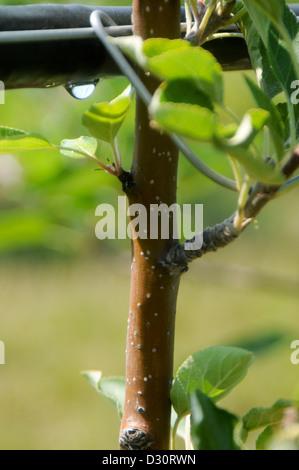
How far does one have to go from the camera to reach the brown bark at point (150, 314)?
0.30 meters

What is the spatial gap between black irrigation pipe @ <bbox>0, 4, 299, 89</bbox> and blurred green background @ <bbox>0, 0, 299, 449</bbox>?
352 millimetres

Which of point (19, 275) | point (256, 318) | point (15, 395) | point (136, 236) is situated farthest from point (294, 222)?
point (136, 236)

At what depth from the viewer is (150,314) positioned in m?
0.30

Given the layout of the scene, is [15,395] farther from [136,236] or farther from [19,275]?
[136,236]

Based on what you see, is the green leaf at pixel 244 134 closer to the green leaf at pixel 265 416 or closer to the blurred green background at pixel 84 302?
the green leaf at pixel 265 416

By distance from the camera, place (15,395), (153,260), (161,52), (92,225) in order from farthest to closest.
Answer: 1. (15,395)
2. (92,225)
3. (153,260)
4. (161,52)

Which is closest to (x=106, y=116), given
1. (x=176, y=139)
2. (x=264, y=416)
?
(x=176, y=139)

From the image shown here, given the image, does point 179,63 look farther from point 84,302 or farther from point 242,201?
point 84,302

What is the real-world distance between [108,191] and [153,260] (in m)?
0.46

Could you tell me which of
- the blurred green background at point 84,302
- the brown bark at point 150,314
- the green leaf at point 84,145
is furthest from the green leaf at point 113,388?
the blurred green background at point 84,302

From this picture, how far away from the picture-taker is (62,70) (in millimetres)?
282

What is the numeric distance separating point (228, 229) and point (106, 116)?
0.23 ft

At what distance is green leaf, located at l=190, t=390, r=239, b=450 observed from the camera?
0.22 meters

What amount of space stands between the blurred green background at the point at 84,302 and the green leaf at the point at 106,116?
1.30 feet
